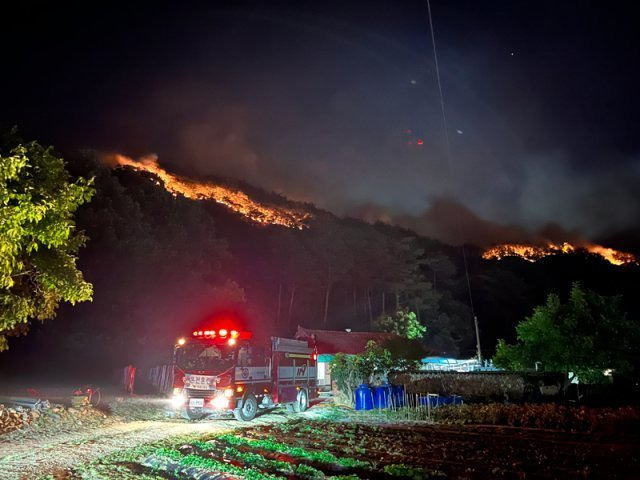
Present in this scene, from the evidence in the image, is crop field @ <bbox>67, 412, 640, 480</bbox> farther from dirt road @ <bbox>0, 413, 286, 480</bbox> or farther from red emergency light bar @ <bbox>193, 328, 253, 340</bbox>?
red emergency light bar @ <bbox>193, 328, 253, 340</bbox>

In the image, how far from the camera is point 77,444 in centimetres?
1070

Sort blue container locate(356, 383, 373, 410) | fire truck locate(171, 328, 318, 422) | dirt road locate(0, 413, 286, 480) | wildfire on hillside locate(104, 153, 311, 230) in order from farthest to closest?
wildfire on hillside locate(104, 153, 311, 230) → blue container locate(356, 383, 373, 410) → fire truck locate(171, 328, 318, 422) → dirt road locate(0, 413, 286, 480)

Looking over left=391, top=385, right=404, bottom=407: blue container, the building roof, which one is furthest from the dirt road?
the building roof

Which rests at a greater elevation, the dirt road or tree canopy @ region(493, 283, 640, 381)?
tree canopy @ region(493, 283, 640, 381)

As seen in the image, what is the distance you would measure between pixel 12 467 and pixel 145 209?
24.7m

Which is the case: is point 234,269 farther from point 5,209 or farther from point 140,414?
point 5,209

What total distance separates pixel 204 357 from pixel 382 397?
834 cm

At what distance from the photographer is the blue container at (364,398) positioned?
18.9 m

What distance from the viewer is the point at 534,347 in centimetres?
2358

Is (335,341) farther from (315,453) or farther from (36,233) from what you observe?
(36,233)

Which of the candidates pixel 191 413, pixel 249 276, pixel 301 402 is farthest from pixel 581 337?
pixel 249 276

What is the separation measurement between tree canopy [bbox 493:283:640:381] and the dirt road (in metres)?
15.6

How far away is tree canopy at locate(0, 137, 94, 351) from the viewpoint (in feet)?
25.4

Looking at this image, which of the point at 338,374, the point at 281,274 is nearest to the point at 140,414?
the point at 338,374
